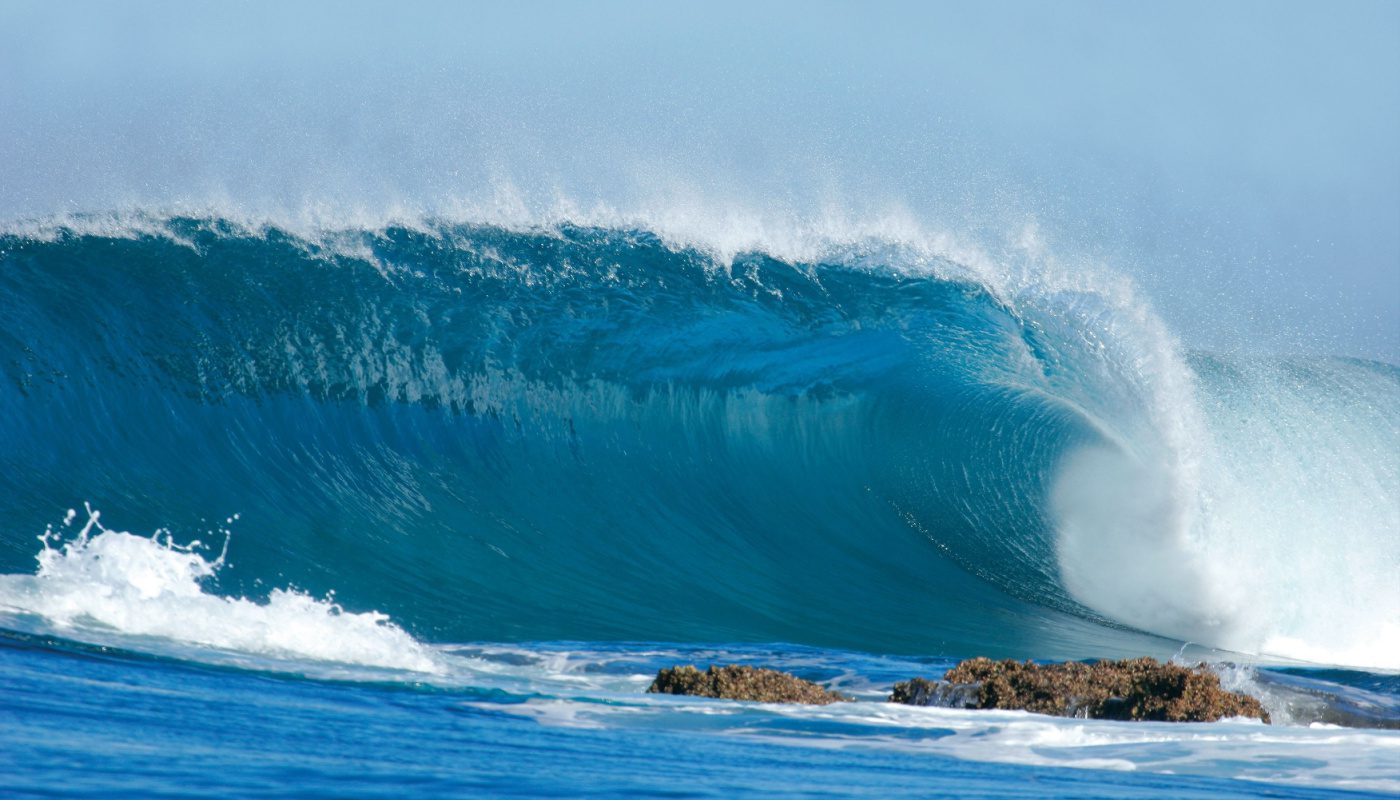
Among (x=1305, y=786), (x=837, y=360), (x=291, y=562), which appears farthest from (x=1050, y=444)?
(x=1305, y=786)

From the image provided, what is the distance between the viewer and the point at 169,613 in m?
6.16

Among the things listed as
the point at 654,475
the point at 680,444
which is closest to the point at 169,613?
the point at 654,475

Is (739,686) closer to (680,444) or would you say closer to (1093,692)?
(1093,692)

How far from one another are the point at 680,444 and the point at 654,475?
516 millimetres

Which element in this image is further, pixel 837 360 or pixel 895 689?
pixel 837 360

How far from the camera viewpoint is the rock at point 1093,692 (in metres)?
5.86

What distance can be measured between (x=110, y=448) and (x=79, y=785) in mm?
7541

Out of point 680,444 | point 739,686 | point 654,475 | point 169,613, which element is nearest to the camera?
point 739,686

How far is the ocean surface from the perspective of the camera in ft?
21.6

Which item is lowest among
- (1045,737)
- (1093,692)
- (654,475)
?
(1045,737)

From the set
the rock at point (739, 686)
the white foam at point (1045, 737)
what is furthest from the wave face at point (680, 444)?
the white foam at point (1045, 737)

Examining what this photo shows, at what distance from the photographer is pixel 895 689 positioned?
20.9ft

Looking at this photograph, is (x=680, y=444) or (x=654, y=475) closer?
(x=654, y=475)

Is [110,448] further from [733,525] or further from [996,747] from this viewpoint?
[996,747]
